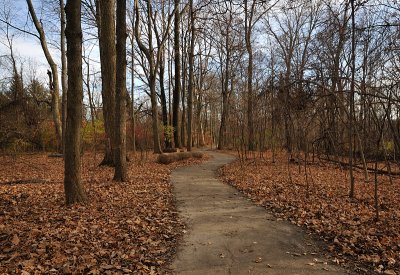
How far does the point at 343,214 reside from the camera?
21.5 feet

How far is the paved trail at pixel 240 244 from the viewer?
165 inches

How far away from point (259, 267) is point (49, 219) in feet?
13.0

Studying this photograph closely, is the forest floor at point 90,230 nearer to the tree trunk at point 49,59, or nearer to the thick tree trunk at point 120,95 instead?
the thick tree trunk at point 120,95

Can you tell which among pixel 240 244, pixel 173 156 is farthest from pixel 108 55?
pixel 240 244

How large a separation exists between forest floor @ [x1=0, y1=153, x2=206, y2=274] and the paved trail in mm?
382

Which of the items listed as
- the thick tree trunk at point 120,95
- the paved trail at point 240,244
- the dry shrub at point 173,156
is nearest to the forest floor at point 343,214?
the paved trail at point 240,244

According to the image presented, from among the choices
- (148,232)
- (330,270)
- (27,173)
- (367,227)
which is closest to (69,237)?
(148,232)

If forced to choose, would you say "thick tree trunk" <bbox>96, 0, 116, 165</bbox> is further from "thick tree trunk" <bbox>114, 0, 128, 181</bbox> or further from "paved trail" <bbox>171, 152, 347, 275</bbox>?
"paved trail" <bbox>171, 152, 347, 275</bbox>

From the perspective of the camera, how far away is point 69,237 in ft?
16.0

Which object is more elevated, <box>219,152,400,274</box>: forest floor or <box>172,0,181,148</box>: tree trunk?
<box>172,0,181,148</box>: tree trunk

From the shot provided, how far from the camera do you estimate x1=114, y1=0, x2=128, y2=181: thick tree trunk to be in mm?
9539

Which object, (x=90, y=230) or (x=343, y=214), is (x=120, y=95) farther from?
(x=343, y=214)

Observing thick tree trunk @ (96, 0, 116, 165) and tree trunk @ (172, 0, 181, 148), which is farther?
tree trunk @ (172, 0, 181, 148)

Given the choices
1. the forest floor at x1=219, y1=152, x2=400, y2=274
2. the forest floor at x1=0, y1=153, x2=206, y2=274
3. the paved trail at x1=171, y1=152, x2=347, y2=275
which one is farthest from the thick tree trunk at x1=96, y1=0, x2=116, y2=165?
the paved trail at x1=171, y1=152, x2=347, y2=275
